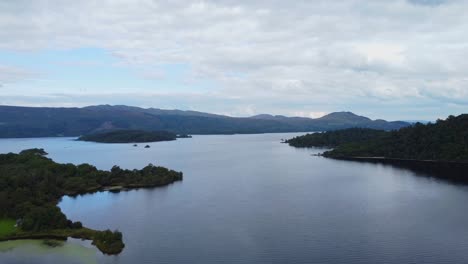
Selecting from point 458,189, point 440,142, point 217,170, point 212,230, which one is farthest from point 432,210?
point 440,142

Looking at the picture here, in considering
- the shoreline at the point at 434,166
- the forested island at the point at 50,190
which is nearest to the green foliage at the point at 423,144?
the shoreline at the point at 434,166

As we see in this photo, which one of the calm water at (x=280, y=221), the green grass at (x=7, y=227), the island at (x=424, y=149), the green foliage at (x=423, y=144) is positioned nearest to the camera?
the calm water at (x=280, y=221)

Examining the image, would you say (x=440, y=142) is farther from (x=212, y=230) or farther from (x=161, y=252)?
(x=161, y=252)

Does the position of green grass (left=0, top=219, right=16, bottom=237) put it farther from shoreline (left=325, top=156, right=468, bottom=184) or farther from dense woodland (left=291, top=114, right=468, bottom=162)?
dense woodland (left=291, top=114, right=468, bottom=162)

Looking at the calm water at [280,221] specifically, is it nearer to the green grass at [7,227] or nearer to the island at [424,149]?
the green grass at [7,227]

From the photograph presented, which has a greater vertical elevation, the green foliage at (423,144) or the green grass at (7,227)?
the green foliage at (423,144)

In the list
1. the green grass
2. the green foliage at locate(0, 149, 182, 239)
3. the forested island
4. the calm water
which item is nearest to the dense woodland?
the calm water

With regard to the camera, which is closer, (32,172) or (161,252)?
(161,252)
